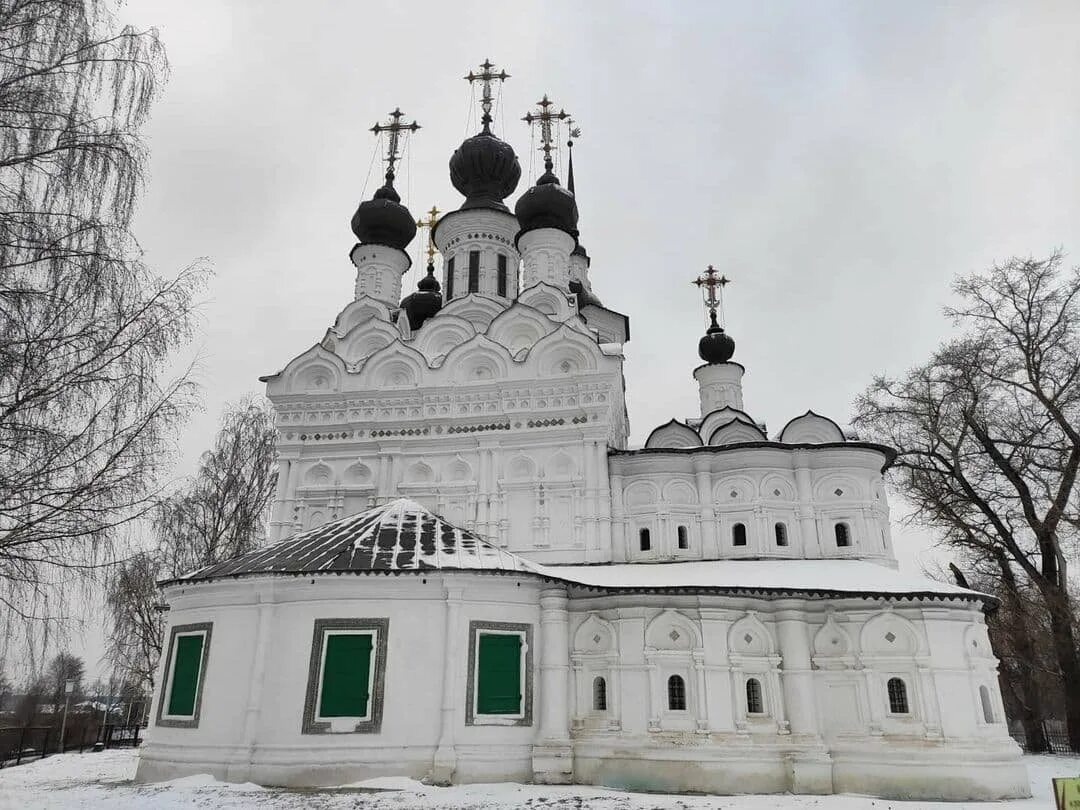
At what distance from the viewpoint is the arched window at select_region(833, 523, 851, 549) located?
44.6 feet

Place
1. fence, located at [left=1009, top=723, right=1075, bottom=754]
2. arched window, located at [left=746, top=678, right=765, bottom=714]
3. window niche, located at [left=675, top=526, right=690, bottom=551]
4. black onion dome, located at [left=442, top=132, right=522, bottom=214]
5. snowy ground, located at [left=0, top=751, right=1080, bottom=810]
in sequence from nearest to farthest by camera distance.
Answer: snowy ground, located at [left=0, top=751, right=1080, bottom=810] → arched window, located at [left=746, top=678, right=765, bottom=714] → window niche, located at [left=675, top=526, right=690, bottom=551] → fence, located at [left=1009, top=723, right=1075, bottom=754] → black onion dome, located at [left=442, top=132, right=522, bottom=214]

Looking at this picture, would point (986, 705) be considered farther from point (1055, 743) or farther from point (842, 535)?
point (1055, 743)

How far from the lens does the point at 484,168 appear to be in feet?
68.7

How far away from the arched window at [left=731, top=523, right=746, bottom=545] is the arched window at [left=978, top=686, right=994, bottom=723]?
4317mm

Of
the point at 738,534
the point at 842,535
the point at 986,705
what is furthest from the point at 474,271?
the point at 986,705

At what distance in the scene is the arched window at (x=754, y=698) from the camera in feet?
35.7

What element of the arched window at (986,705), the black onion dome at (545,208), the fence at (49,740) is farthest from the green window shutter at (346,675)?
the black onion dome at (545,208)

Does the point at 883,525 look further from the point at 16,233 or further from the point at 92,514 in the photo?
the point at 16,233

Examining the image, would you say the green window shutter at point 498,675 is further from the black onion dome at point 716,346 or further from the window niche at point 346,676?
the black onion dome at point 716,346

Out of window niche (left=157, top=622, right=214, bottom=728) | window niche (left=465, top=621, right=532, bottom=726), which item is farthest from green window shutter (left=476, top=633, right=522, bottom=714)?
window niche (left=157, top=622, right=214, bottom=728)

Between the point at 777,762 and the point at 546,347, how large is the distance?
8.34 metres

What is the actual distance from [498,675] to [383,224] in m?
12.8

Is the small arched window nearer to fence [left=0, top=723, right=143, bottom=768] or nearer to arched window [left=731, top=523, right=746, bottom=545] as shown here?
arched window [left=731, top=523, right=746, bottom=545]

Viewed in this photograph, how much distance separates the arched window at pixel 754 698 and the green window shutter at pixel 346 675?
5322 mm
